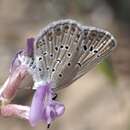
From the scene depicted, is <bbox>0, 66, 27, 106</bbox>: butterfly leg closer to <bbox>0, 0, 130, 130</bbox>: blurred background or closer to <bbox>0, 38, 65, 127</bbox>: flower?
<bbox>0, 38, 65, 127</bbox>: flower

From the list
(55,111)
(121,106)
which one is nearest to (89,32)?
(55,111)

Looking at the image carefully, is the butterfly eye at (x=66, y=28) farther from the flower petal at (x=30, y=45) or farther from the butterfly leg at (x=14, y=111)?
the butterfly leg at (x=14, y=111)

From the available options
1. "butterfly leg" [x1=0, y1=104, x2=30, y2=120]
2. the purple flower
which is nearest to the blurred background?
"butterfly leg" [x1=0, y1=104, x2=30, y2=120]

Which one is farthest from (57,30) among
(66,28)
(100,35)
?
(100,35)

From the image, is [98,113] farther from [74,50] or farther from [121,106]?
[74,50]

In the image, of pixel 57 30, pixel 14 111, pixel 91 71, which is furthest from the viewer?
pixel 91 71

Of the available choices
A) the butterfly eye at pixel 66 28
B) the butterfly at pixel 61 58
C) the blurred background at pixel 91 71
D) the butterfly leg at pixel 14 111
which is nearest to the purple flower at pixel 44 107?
the butterfly at pixel 61 58

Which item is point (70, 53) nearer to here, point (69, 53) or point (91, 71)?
point (69, 53)
